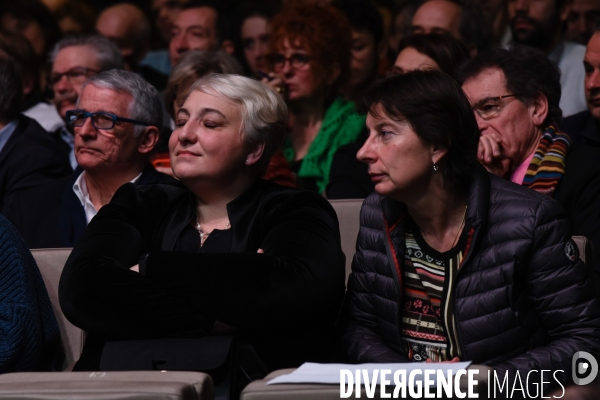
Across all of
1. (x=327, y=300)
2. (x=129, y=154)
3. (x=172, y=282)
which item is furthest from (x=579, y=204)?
(x=129, y=154)

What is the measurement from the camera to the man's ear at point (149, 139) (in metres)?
3.76

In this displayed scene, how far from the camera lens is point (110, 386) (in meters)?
1.94

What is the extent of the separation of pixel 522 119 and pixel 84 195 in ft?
5.68

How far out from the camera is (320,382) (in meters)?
1.94

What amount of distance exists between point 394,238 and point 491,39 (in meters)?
2.41

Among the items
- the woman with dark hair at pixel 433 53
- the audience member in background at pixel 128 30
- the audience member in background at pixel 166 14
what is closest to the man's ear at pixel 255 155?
the woman with dark hair at pixel 433 53

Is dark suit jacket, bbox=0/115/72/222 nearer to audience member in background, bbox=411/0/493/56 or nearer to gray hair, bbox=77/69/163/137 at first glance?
gray hair, bbox=77/69/163/137

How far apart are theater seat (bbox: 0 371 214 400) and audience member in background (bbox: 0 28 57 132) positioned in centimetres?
319

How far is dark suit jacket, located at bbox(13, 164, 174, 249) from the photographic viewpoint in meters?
3.63

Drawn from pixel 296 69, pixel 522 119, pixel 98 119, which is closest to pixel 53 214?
pixel 98 119

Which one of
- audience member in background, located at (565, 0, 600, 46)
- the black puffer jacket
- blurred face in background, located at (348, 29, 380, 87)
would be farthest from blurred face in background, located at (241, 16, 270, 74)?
the black puffer jacket

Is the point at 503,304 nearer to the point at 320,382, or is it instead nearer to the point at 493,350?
the point at 493,350

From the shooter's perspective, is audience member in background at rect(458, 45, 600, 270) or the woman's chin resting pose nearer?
the woman's chin resting pose

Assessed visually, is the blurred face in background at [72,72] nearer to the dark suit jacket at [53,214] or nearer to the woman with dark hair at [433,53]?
the dark suit jacket at [53,214]
